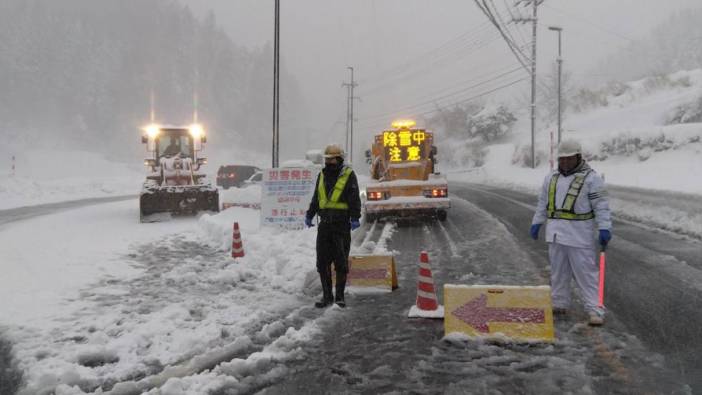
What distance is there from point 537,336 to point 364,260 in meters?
2.73

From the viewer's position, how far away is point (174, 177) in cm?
1620

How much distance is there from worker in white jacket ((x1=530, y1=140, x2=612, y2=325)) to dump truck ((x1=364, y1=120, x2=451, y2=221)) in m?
7.87

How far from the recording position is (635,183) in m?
24.7

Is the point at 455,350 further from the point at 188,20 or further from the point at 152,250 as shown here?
the point at 188,20

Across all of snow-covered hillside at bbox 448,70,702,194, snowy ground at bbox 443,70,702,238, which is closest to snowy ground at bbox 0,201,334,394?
snowy ground at bbox 443,70,702,238

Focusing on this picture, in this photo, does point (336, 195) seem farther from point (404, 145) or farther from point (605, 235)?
point (404, 145)

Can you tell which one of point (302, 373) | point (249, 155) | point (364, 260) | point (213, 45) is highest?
point (213, 45)

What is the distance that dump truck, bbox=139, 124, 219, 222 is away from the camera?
1489 cm

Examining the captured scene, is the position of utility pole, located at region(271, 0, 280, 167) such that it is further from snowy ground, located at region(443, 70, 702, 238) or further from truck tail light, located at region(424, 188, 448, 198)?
snowy ground, located at region(443, 70, 702, 238)

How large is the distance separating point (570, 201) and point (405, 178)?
9.81m

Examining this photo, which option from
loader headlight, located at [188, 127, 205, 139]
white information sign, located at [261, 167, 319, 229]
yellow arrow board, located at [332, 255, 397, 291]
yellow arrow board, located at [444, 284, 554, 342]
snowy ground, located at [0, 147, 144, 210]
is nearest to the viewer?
yellow arrow board, located at [444, 284, 554, 342]

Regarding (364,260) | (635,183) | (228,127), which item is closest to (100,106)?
(228,127)

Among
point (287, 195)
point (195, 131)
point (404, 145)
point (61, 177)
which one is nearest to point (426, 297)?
point (287, 195)

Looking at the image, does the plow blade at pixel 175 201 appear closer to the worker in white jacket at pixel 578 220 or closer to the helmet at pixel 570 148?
the worker in white jacket at pixel 578 220
